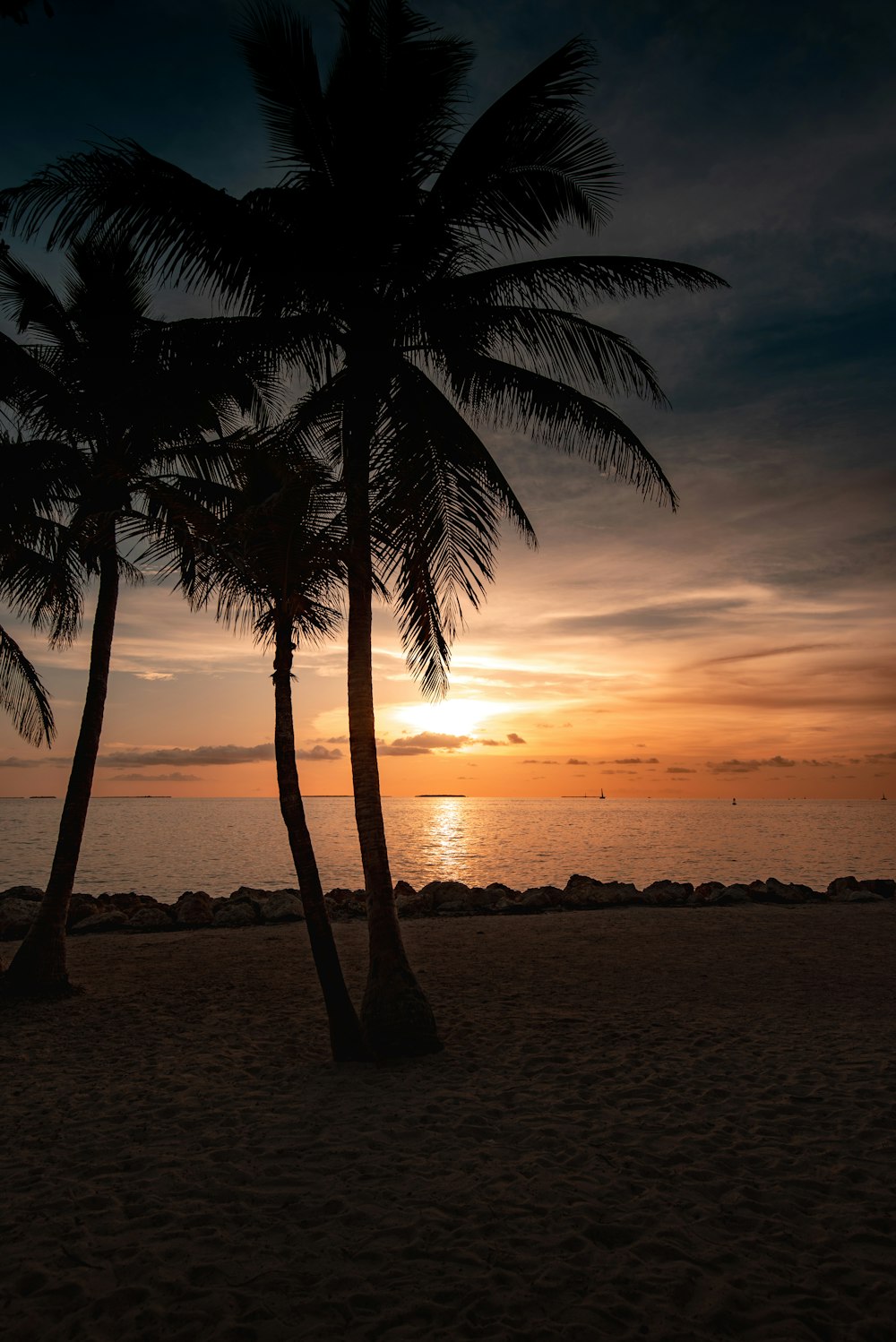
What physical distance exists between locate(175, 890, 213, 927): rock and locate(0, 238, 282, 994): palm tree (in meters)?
5.85

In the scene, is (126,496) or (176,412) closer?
(176,412)

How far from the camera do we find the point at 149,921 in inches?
661

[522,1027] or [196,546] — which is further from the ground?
[196,546]

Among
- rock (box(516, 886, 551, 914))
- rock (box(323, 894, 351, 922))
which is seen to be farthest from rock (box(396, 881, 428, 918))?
rock (box(516, 886, 551, 914))

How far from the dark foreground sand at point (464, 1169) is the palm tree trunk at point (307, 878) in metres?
0.48

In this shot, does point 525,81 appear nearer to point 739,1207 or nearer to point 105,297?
point 105,297

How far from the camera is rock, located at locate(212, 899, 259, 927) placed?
56.1 feet

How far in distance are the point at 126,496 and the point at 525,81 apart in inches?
282

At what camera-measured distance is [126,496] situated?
11.1 m

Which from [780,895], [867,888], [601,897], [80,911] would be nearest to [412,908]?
[601,897]

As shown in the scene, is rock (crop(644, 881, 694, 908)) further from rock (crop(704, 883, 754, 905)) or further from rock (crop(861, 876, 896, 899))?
rock (crop(861, 876, 896, 899))

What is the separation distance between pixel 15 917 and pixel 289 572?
1218 cm

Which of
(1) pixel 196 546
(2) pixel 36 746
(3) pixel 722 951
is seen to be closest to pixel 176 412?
(1) pixel 196 546

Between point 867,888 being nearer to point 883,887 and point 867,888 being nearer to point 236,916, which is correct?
point 883,887
